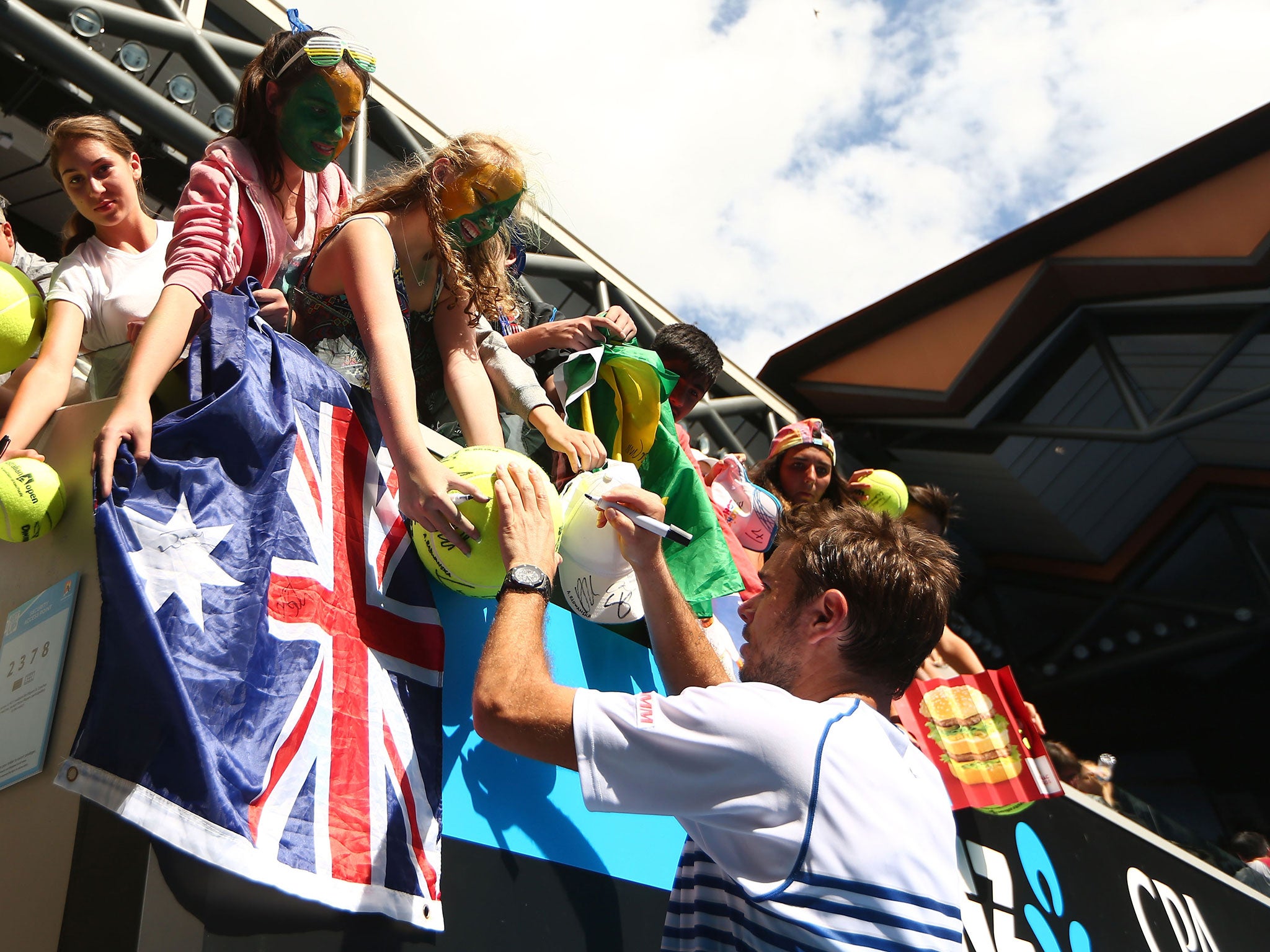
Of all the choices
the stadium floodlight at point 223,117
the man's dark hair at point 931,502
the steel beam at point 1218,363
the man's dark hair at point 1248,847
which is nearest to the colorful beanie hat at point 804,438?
the man's dark hair at point 931,502

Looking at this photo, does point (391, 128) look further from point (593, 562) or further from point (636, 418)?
point (593, 562)

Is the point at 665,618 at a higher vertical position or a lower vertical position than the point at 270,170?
lower

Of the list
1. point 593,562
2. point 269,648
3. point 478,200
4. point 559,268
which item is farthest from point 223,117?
point 269,648

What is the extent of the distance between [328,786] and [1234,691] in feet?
55.6

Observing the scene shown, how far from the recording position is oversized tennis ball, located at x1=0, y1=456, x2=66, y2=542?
4.58 ft

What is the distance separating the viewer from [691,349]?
2.99m

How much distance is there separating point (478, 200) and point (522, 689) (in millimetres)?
1012

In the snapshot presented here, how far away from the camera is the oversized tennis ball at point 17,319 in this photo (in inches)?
66.8

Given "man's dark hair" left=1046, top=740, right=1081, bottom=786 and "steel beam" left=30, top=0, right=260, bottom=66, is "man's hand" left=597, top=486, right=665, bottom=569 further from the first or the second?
"man's dark hair" left=1046, top=740, right=1081, bottom=786

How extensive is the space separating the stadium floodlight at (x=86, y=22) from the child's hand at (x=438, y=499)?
354 centimetres

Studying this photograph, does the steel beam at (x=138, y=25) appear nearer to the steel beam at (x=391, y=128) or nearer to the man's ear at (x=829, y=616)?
the steel beam at (x=391, y=128)

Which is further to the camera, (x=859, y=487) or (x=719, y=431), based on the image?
(x=719, y=431)

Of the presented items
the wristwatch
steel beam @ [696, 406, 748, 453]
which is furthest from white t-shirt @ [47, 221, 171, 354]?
steel beam @ [696, 406, 748, 453]

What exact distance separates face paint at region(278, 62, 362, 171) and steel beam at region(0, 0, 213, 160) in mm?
2401
